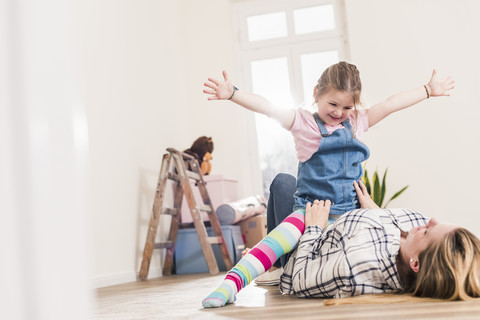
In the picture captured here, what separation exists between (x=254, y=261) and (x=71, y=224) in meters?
1.28

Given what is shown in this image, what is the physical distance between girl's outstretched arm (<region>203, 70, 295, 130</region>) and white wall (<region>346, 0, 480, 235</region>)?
2973 millimetres

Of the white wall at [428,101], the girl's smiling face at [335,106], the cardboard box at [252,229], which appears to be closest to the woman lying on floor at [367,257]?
the girl's smiling face at [335,106]

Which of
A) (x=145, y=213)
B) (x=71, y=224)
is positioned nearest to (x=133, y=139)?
(x=145, y=213)

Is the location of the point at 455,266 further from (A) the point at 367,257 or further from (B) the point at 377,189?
(B) the point at 377,189

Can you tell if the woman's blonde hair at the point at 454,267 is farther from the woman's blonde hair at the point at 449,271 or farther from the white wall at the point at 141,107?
the white wall at the point at 141,107

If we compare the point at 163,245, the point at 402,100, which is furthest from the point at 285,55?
the point at 402,100

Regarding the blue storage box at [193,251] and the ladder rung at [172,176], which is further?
the blue storage box at [193,251]

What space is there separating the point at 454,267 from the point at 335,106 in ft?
2.52

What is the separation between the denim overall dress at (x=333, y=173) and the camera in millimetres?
1831

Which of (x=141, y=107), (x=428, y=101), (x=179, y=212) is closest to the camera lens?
(x=141, y=107)

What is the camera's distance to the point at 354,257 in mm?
1385

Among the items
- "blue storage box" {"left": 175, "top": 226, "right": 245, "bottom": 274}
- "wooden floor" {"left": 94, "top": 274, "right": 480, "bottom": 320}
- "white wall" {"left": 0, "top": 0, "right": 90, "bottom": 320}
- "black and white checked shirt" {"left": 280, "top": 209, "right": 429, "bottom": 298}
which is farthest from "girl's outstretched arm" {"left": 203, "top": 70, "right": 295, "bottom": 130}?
"blue storage box" {"left": 175, "top": 226, "right": 245, "bottom": 274}

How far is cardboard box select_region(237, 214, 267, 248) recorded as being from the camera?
428 centimetres

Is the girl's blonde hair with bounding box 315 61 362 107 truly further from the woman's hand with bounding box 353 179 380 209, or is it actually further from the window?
the window
